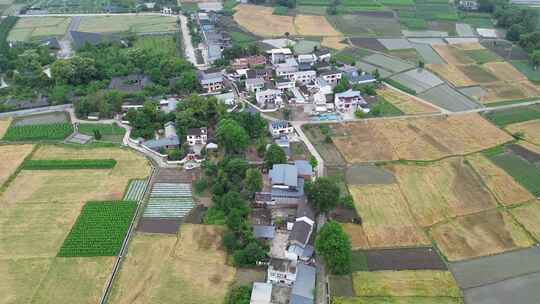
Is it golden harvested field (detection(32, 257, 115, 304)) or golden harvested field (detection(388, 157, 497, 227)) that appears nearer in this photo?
golden harvested field (detection(32, 257, 115, 304))

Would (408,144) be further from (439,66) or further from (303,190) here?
(439,66)

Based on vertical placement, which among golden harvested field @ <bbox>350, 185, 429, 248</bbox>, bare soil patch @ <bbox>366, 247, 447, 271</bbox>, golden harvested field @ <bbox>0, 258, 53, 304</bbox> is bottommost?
golden harvested field @ <bbox>0, 258, 53, 304</bbox>

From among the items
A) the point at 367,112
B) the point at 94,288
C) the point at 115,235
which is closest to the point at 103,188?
the point at 115,235

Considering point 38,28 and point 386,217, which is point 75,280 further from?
point 38,28

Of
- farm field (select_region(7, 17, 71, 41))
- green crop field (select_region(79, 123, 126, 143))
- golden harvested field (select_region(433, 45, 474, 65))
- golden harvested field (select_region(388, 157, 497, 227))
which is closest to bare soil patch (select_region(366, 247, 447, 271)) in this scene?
golden harvested field (select_region(388, 157, 497, 227))

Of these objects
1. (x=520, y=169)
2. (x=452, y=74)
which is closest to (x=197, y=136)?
(x=520, y=169)

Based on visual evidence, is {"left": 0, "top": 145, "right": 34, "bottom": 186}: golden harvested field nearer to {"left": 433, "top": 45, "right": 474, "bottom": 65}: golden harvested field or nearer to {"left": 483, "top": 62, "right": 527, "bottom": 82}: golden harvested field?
{"left": 433, "top": 45, "right": 474, "bottom": 65}: golden harvested field
